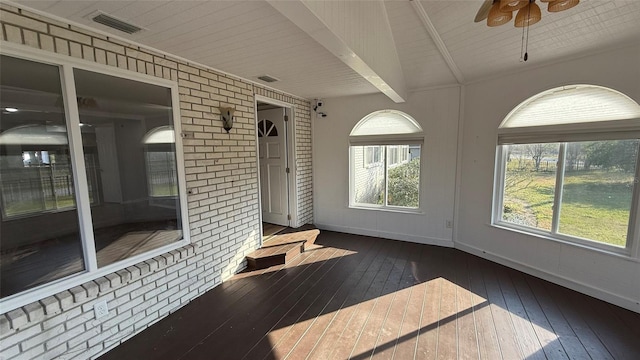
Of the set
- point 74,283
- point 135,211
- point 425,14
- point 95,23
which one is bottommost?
point 74,283

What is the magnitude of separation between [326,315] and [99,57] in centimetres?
285

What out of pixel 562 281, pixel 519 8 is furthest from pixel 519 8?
pixel 562 281

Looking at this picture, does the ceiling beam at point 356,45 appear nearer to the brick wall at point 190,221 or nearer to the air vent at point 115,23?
the air vent at point 115,23

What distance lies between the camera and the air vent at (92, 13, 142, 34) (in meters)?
1.74

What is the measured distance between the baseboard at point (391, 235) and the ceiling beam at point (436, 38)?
2.40m

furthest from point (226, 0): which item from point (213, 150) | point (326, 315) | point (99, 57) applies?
point (326, 315)

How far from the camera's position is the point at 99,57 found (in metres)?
1.97

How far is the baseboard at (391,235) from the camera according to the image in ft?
13.5

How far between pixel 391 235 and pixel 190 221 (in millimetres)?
3173

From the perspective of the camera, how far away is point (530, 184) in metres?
3.24

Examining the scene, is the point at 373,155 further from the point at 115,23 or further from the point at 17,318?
the point at 17,318

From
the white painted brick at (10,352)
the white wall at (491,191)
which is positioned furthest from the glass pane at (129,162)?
the white wall at (491,191)

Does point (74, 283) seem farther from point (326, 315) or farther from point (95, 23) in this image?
point (326, 315)

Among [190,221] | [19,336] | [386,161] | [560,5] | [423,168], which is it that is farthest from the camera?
[386,161]
